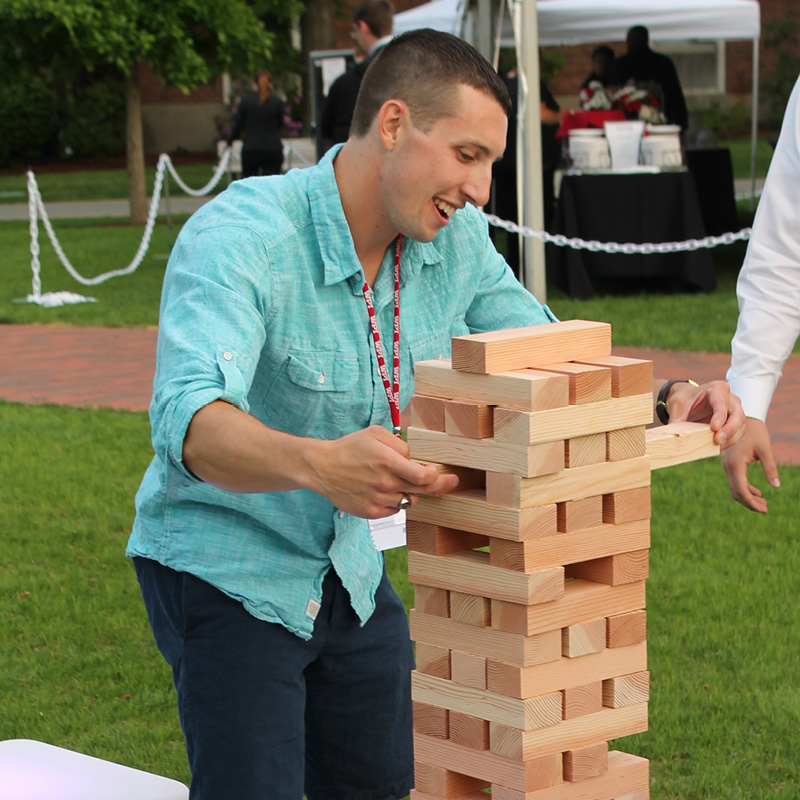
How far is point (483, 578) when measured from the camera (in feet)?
6.95

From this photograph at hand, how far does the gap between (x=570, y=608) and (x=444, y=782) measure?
0.42m

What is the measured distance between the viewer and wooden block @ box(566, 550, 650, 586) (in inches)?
87.5

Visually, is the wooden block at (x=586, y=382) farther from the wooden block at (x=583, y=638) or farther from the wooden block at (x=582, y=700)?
the wooden block at (x=582, y=700)

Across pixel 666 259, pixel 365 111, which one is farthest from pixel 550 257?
pixel 365 111

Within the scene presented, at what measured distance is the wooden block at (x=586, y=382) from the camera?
2057 mm

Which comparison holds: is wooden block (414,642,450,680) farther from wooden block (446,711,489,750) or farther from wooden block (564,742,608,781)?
wooden block (564,742,608,781)

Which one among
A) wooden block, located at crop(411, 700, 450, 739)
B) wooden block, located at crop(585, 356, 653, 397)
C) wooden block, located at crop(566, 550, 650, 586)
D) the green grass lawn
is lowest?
the green grass lawn

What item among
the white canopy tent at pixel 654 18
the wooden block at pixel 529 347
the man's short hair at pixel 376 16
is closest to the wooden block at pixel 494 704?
the wooden block at pixel 529 347

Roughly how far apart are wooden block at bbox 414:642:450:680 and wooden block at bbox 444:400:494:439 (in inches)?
15.9

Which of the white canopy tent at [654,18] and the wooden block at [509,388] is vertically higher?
the white canopy tent at [654,18]

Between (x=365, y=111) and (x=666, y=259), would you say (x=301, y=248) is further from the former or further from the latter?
(x=666, y=259)

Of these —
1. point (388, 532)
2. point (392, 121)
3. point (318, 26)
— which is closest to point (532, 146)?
point (388, 532)

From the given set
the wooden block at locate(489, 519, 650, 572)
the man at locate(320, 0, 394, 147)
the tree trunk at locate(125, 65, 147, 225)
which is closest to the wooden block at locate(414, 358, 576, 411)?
the wooden block at locate(489, 519, 650, 572)

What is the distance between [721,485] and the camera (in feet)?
21.5
